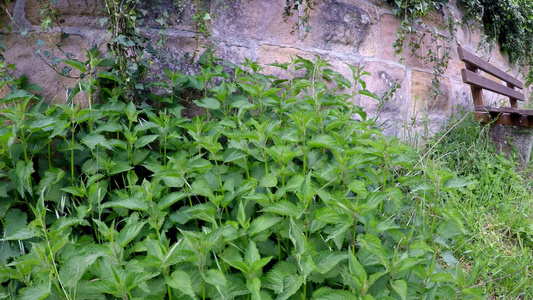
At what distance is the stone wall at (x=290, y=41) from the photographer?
2.02m

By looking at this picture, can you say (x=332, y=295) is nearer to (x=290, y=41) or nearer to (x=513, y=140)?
(x=290, y=41)

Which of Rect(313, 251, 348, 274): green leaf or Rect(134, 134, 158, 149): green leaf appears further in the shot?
Rect(134, 134, 158, 149): green leaf

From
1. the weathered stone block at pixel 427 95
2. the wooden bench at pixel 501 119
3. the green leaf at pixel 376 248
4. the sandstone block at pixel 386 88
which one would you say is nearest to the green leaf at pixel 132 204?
the green leaf at pixel 376 248

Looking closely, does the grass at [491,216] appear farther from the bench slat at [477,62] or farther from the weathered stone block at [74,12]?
the weathered stone block at [74,12]

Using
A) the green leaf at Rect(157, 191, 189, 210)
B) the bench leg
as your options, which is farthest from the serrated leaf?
the bench leg

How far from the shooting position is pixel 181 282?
103 centimetres

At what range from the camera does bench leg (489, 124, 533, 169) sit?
327cm

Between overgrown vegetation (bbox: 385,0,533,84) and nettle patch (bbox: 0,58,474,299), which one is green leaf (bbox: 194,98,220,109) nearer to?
nettle patch (bbox: 0,58,474,299)

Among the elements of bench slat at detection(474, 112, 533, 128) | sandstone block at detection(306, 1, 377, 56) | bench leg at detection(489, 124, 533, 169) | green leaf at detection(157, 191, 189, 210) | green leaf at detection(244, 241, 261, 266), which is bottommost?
bench leg at detection(489, 124, 533, 169)

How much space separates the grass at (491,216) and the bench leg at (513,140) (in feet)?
0.33

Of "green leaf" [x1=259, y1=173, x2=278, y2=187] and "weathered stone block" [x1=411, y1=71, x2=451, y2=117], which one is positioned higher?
"green leaf" [x1=259, y1=173, x2=278, y2=187]

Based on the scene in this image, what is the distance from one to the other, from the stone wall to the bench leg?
429 mm

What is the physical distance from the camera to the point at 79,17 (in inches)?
80.6

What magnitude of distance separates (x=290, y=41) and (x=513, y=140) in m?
2.20
